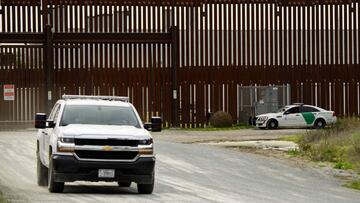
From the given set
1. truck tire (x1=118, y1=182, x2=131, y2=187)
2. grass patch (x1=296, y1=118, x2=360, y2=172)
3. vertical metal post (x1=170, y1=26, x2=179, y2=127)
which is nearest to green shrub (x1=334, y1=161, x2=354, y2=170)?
grass patch (x1=296, y1=118, x2=360, y2=172)

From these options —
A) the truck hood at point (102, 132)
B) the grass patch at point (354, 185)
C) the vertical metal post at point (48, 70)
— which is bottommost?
the grass patch at point (354, 185)

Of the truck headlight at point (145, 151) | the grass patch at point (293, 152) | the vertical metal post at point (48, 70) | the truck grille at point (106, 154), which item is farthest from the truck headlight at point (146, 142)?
the vertical metal post at point (48, 70)

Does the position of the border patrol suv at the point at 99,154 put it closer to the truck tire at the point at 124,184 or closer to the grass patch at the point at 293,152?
the truck tire at the point at 124,184

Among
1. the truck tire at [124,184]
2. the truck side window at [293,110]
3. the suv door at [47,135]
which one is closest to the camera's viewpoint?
the suv door at [47,135]

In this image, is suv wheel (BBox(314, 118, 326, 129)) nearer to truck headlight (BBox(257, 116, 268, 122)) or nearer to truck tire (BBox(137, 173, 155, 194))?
truck headlight (BBox(257, 116, 268, 122))

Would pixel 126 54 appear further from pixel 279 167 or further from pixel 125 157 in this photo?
pixel 125 157

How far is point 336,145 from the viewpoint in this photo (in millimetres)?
33625

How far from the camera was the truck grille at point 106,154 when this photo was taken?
1861 centimetres

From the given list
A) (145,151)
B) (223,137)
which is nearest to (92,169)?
(145,151)

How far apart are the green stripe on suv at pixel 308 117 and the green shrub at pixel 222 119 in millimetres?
4285

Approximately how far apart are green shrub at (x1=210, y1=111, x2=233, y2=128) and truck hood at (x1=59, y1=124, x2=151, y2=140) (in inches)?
1393

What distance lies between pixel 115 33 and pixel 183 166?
1058 inches

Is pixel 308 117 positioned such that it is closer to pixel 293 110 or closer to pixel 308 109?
pixel 308 109

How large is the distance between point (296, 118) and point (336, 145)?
19.4 m
